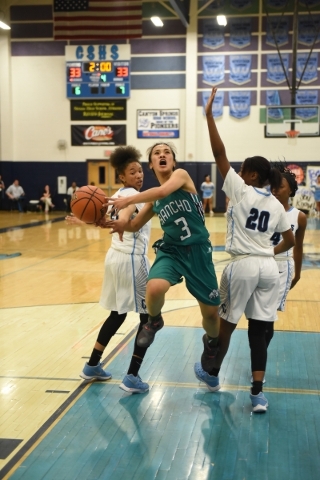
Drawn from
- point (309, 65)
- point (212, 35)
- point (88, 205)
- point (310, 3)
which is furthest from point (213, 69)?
point (88, 205)

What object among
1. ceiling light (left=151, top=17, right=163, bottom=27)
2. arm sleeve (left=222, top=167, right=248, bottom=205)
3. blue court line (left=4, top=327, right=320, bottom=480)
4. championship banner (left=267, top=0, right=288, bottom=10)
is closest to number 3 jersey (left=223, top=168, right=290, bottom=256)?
arm sleeve (left=222, top=167, right=248, bottom=205)

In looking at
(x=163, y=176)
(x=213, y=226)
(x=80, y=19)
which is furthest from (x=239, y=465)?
(x=80, y=19)

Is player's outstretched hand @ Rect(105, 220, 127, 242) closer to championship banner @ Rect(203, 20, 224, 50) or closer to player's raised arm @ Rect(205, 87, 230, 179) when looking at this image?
player's raised arm @ Rect(205, 87, 230, 179)

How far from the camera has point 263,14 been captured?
22875 mm

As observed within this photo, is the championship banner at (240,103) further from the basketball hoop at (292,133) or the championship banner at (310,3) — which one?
the championship banner at (310,3)

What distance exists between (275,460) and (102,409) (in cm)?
126

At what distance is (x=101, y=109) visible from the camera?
24.2 meters

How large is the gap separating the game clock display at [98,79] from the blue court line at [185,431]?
20.3 metres

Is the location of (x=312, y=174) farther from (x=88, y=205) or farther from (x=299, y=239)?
(x=88, y=205)

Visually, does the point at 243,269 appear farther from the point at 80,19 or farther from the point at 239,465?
the point at 80,19

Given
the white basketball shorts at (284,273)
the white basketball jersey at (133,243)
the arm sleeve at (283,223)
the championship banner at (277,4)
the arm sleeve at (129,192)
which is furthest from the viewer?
the championship banner at (277,4)

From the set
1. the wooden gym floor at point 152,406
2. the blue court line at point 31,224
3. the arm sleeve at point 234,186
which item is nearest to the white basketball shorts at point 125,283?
the wooden gym floor at point 152,406

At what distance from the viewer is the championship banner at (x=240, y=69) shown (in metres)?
23.0

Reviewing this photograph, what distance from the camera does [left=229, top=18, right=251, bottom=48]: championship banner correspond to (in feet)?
75.4
